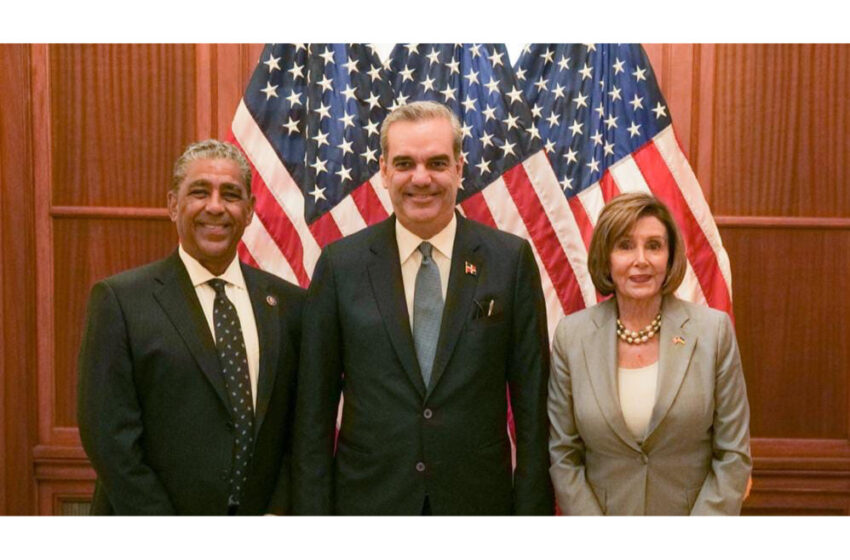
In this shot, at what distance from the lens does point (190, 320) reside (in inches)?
89.7

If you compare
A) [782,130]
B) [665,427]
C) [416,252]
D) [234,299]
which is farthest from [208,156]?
[782,130]

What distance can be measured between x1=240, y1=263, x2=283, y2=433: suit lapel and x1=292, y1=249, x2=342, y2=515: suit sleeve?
9 cm

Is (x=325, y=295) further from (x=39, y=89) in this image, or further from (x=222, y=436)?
(x=39, y=89)

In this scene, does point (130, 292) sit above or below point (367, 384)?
above

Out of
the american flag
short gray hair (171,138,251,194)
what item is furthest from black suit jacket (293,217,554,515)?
the american flag

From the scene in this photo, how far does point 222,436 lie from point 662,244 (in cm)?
134

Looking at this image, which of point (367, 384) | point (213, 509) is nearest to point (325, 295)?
point (367, 384)

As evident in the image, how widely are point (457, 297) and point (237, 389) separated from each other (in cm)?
67

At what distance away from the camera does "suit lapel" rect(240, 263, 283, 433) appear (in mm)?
2316

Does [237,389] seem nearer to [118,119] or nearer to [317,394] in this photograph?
[317,394]

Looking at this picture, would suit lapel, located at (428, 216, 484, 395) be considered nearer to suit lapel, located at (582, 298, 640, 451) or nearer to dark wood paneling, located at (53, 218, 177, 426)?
suit lapel, located at (582, 298, 640, 451)

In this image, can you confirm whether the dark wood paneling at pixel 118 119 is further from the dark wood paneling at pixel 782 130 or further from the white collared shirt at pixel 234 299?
the dark wood paneling at pixel 782 130

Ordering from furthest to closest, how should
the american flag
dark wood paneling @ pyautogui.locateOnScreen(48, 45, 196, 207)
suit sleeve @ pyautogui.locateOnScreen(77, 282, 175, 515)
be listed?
dark wood paneling @ pyautogui.locateOnScreen(48, 45, 196, 207)
the american flag
suit sleeve @ pyautogui.locateOnScreen(77, 282, 175, 515)

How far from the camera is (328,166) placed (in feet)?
10.4
